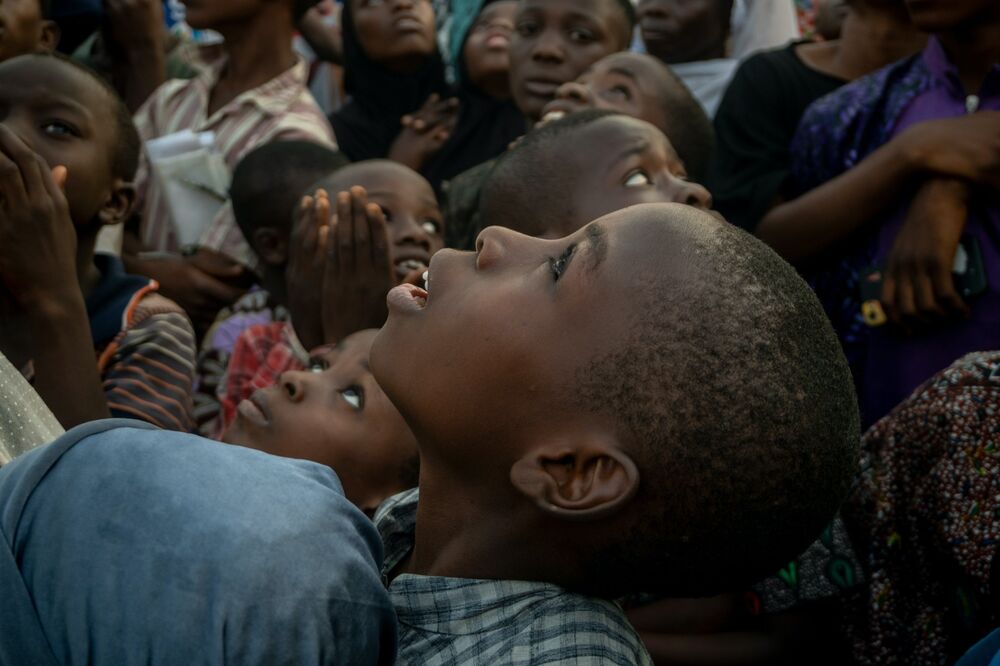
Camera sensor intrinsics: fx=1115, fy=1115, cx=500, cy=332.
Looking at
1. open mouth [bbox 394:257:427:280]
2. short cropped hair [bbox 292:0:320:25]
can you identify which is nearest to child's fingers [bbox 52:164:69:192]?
open mouth [bbox 394:257:427:280]

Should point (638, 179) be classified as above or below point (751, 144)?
above

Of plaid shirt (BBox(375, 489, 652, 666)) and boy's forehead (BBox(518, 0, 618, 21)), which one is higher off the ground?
plaid shirt (BBox(375, 489, 652, 666))

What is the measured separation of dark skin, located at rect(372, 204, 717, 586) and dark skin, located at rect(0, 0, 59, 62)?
8.31 ft

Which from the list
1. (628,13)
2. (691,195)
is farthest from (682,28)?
(691,195)

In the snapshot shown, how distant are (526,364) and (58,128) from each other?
1664mm

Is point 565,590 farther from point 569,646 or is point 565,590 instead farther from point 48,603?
point 48,603

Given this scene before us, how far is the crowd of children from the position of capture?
108 centimetres

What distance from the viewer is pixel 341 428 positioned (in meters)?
2.11

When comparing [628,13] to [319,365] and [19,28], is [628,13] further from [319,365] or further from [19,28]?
[319,365]

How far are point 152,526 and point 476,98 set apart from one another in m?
3.64

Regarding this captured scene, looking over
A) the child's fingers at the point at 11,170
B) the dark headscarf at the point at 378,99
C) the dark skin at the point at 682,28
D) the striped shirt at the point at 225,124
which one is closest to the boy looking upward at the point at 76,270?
the child's fingers at the point at 11,170

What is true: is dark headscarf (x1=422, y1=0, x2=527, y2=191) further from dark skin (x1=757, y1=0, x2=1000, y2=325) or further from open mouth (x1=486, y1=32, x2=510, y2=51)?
dark skin (x1=757, y1=0, x2=1000, y2=325)

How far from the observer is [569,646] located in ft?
4.33

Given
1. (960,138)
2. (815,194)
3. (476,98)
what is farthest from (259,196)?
(960,138)
